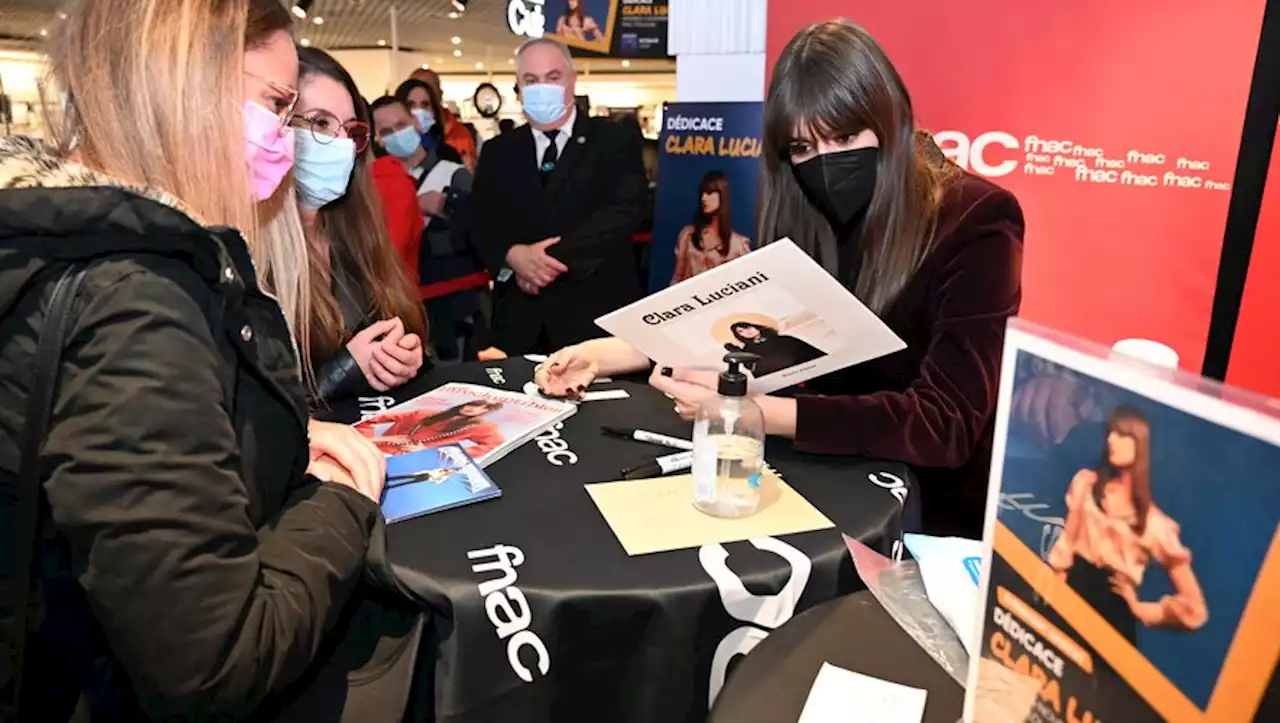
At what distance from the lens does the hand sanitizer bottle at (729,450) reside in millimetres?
1141

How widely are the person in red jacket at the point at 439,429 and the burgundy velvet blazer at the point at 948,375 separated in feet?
1.76

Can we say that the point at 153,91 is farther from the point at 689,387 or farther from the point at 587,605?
the point at 689,387

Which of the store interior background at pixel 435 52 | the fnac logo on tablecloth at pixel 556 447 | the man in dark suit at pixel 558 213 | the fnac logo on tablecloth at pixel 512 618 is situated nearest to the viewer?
the fnac logo on tablecloth at pixel 512 618

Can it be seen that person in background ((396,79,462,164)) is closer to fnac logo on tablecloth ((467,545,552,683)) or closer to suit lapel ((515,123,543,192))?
suit lapel ((515,123,543,192))

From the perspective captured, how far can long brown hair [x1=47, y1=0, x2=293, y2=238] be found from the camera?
0.87 meters

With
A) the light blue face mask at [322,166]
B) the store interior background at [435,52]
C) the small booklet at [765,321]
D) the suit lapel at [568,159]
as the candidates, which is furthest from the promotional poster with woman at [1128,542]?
the store interior background at [435,52]

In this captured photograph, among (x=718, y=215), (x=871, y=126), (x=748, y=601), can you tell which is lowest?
(x=748, y=601)

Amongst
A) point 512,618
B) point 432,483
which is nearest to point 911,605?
point 512,618

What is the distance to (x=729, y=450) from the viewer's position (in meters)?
1.17

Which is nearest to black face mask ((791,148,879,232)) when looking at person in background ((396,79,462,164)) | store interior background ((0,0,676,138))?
person in background ((396,79,462,164))

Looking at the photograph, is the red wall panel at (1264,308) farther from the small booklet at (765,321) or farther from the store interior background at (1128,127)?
the small booklet at (765,321)

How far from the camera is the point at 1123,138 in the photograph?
2562mm

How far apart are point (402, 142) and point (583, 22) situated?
1.08 meters

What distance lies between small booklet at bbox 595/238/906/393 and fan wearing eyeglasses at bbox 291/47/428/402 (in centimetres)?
63
